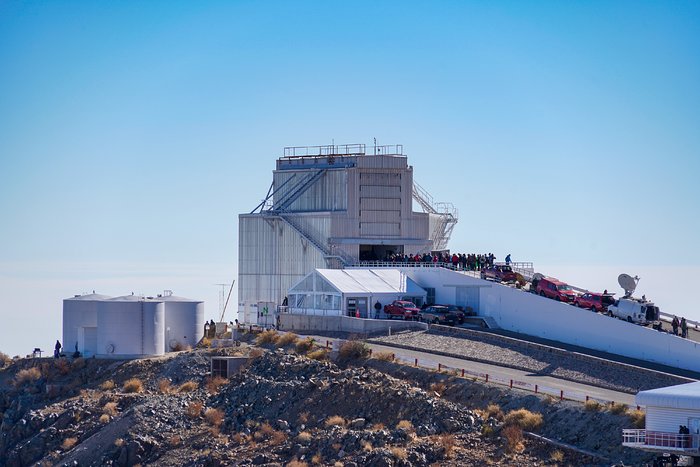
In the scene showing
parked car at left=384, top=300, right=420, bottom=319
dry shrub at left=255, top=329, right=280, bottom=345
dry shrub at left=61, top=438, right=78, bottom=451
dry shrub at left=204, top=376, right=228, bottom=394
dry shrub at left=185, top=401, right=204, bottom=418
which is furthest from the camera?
parked car at left=384, top=300, right=420, bottom=319

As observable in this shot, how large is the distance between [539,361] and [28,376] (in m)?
23.7

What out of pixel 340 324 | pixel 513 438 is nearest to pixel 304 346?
pixel 340 324

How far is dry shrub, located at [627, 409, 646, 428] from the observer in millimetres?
45125

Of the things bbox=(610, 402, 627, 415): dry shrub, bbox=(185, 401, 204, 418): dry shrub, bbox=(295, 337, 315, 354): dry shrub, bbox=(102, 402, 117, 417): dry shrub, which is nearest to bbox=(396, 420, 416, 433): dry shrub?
bbox=(610, 402, 627, 415): dry shrub

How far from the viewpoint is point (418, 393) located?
172 ft

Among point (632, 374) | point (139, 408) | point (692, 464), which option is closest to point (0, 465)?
point (139, 408)

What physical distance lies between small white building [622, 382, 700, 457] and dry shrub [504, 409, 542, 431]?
13.6 ft

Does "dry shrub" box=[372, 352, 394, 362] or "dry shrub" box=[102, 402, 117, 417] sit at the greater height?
"dry shrub" box=[372, 352, 394, 362]

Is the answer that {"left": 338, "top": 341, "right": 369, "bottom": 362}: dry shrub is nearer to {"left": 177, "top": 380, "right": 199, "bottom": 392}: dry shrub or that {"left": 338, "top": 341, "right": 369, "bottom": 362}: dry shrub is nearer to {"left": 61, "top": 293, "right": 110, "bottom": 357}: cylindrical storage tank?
{"left": 177, "top": 380, "right": 199, "bottom": 392}: dry shrub

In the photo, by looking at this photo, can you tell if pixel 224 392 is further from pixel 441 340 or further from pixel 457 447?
pixel 457 447

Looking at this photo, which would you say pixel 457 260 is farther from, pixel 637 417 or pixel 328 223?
pixel 637 417

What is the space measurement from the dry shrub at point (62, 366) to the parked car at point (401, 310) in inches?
585

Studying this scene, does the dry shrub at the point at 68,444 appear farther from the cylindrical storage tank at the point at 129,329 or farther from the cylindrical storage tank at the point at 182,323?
the cylindrical storage tank at the point at 182,323

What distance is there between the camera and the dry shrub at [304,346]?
61812 mm
